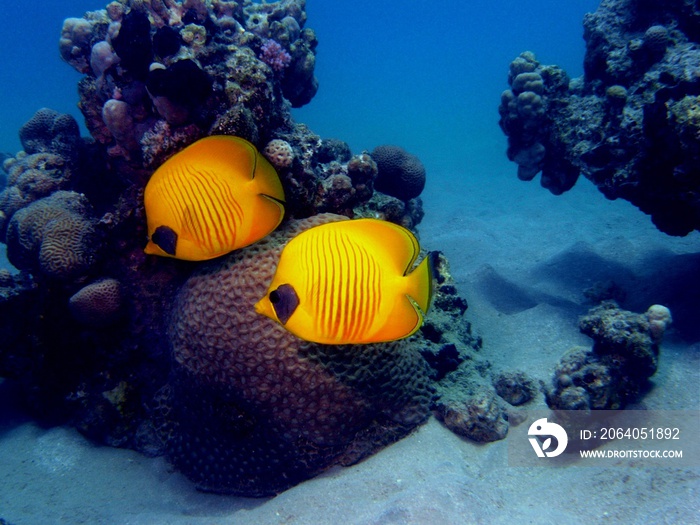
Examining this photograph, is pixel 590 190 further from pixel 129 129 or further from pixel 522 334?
pixel 129 129

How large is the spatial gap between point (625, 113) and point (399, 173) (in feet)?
12.2

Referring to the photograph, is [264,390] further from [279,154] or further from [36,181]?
[36,181]

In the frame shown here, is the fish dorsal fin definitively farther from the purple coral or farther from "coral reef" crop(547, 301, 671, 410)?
the purple coral

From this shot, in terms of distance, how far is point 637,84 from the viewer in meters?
6.45

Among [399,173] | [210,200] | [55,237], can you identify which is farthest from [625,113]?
[55,237]

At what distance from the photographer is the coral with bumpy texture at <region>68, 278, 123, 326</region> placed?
14.3ft

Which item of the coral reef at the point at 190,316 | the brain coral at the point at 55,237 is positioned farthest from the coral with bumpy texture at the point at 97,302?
the brain coral at the point at 55,237

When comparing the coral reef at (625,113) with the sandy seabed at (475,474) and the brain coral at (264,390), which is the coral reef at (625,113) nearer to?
the sandy seabed at (475,474)

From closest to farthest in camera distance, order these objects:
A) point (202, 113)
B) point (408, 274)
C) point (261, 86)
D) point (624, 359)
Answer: point (408, 274) → point (202, 113) → point (261, 86) → point (624, 359)

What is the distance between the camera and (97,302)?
436 centimetres

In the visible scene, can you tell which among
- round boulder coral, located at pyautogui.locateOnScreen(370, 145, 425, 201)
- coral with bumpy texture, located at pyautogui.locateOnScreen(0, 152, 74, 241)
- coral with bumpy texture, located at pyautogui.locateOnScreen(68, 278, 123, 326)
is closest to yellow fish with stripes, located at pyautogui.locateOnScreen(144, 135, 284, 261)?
coral with bumpy texture, located at pyautogui.locateOnScreen(68, 278, 123, 326)

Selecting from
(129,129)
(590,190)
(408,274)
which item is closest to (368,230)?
(408,274)

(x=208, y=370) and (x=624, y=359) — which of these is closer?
(x=208, y=370)

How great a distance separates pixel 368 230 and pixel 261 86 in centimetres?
273
